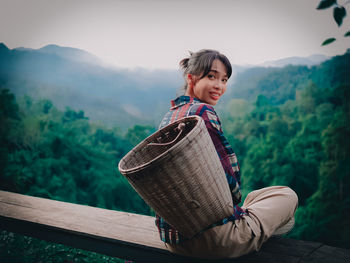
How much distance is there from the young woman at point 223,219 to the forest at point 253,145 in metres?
2.75

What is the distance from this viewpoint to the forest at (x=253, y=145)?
370 cm

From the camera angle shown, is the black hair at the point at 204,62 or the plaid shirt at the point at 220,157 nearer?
the plaid shirt at the point at 220,157

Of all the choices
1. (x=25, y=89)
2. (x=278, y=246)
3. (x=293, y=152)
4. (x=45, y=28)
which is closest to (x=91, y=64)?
(x=45, y=28)

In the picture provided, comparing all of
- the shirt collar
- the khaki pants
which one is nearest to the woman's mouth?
the shirt collar

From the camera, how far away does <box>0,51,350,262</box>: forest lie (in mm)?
3697

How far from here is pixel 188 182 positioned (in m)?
0.94

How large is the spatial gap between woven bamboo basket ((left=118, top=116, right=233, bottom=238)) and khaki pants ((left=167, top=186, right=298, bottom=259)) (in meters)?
0.07

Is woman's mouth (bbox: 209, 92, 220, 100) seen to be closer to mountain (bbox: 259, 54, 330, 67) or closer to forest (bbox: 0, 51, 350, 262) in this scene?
forest (bbox: 0, 51, 350, 262)

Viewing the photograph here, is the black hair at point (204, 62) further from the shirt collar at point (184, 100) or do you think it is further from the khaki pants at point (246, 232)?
the khaki pants at point (246, 232)

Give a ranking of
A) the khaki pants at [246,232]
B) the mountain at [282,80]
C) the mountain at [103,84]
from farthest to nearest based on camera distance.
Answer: the mountain at [103,84]
the mountain at [282,80]
the khaki pants at [246,232]

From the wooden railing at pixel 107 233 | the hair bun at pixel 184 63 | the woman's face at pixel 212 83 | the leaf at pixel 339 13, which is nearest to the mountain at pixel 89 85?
the wooden railing at pixel 107 233

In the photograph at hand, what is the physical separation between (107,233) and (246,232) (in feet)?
2.35

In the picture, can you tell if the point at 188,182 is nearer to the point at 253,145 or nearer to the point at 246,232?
the point at 246,232

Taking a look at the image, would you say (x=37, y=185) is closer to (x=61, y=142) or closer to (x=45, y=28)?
(x=61, y=142)
